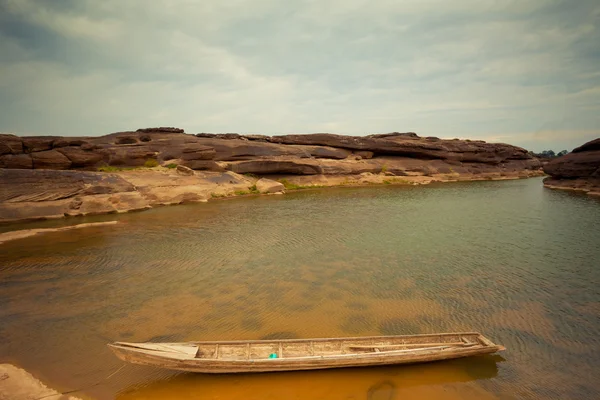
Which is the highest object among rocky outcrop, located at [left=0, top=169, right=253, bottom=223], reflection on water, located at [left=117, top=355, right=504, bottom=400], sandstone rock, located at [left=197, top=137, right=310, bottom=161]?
sandstone rock, located at [left=197, top=137, right=310, bottom=161]

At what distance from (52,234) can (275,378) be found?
21.0 m

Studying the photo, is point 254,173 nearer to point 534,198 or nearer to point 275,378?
point 534,198

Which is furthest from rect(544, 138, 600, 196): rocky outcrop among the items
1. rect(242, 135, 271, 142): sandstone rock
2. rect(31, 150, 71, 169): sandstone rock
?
rect(31, 150, 71, 169): sandstone rock

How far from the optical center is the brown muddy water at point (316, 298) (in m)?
6.67

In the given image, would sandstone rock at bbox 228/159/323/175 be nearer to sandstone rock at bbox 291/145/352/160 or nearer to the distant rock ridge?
the distant rock ridge

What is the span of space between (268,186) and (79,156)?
2141 centimetres

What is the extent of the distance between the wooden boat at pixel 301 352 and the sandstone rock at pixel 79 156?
111 ft

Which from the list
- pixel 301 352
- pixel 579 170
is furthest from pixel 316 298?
pixel 579 170

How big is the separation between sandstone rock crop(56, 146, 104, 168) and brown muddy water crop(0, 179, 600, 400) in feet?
52.4

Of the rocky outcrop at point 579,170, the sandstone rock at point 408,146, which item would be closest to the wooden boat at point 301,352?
the rocky outcrop at point 579,170

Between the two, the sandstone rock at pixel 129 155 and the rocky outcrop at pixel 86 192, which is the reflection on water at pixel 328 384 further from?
the sandstone rock at pixel 129 155

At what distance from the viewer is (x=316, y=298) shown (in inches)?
421

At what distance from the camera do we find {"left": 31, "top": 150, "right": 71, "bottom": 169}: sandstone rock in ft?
97.9

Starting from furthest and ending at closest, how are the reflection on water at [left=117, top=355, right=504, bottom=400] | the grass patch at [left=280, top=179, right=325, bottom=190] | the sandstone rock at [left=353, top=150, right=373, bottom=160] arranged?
the sandstone rock at [left=353, top=150, right=373, bottom=160]
the grass patch at [left=280, top=179, right=325, bottom=190]
the reflection on water at [left=117, top=355, right=504, bottom=400]
